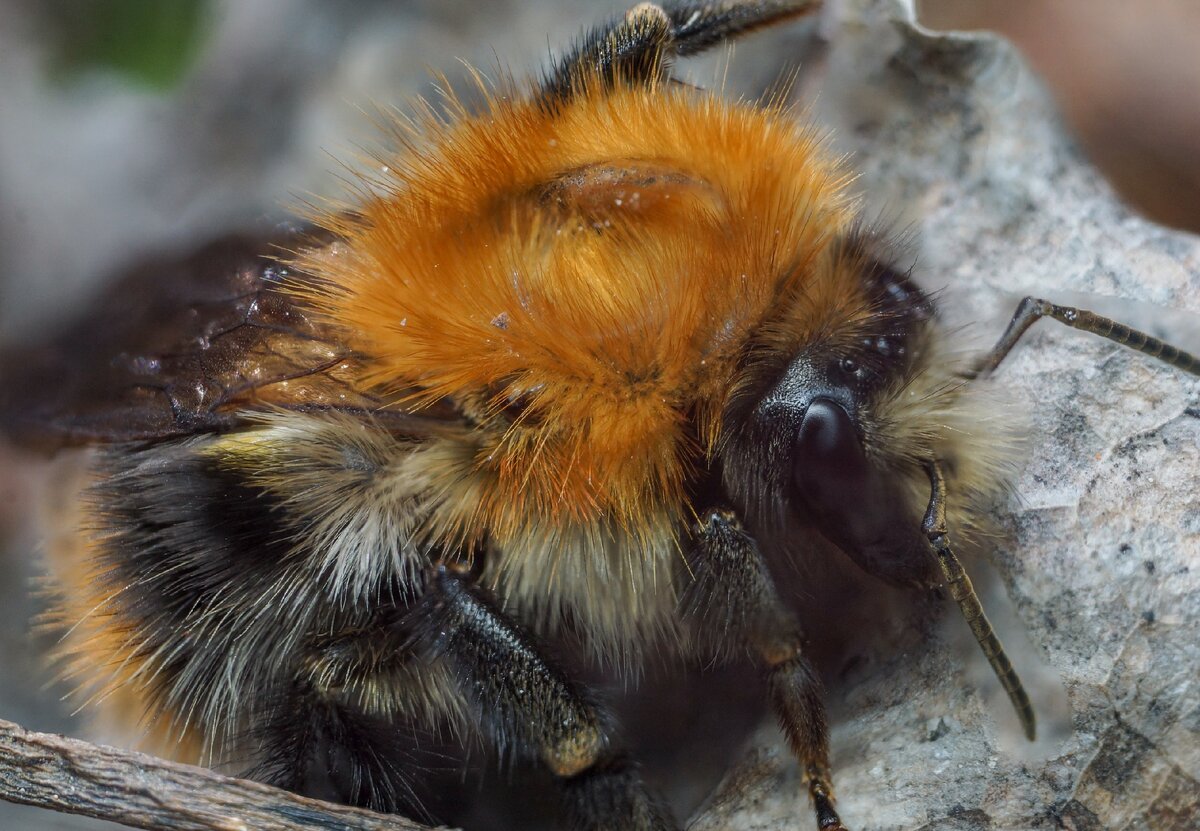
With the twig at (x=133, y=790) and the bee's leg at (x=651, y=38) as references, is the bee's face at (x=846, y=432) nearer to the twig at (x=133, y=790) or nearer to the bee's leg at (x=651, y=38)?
the bee's leg at (x=651, y=38)

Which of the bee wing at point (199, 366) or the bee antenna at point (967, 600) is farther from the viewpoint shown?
the bee wing at point (199, 366)

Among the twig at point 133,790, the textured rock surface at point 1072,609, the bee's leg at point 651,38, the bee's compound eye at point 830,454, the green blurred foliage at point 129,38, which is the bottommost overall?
the textured rock surface at point 1072,609

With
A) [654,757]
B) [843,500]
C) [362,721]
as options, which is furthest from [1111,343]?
[362,721]

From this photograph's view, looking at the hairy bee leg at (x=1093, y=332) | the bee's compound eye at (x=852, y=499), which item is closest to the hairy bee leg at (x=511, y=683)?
the bee's compound eye at (x=852, y=499)

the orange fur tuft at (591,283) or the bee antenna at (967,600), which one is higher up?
the orange fur tuft at (591,283)

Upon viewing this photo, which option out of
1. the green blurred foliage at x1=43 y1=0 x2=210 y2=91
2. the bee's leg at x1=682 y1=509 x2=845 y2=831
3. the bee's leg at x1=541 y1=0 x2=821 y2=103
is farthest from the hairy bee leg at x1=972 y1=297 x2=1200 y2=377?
the green blurred foliage at x1=43 y1=0 x2=210 y2=91

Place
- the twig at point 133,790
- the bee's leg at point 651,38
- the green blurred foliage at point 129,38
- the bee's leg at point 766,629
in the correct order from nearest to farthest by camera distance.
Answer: the twig at point 133,790, the bee's leg at point 766,629, the bee's leg at point 651,38, the green blurred foliage at point 129,38

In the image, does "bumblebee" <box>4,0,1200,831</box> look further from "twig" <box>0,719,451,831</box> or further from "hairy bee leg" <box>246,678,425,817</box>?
"twig" <box>0,719,451,831</box>
